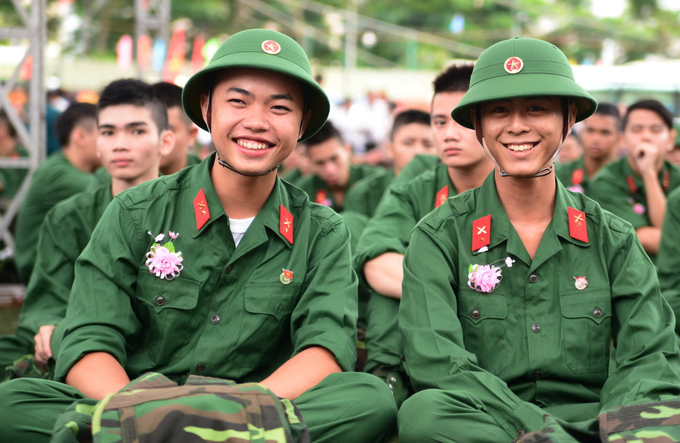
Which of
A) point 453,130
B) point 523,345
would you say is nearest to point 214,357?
point 523,345

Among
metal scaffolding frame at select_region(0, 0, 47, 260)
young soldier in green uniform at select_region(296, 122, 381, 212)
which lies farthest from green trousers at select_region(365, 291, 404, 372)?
metal scaffolding frame at select_region(0, 0, 47, 260)

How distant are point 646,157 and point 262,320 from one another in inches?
165

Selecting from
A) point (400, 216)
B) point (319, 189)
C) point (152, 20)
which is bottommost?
point (400, 216)

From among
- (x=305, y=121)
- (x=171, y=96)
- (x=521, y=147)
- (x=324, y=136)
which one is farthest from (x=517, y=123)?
(x=324, y=136)

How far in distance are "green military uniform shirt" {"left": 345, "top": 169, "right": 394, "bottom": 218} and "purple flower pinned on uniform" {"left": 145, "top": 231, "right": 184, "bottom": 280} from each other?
338 cm

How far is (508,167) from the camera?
2.98m

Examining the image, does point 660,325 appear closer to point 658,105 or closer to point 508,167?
point 508,167

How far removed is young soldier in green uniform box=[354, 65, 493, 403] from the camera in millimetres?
4012

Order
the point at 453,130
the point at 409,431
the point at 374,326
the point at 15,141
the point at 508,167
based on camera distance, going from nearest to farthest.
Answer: the point at 409,431
the point at 508,167
the point at 374,326
the point at 453,130
the point at 15,141

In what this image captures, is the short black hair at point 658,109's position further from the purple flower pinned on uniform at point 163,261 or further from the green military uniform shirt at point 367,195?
the purple flower pinned on uniform at point 163,261

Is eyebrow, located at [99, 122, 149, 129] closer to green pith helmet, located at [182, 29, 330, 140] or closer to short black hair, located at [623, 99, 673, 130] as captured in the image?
green pith helmet, located at [182, 29, 330, 140]

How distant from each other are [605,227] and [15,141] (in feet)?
26.2

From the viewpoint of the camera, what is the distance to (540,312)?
3.01 m

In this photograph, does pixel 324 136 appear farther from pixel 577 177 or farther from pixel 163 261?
pixel 163 261
